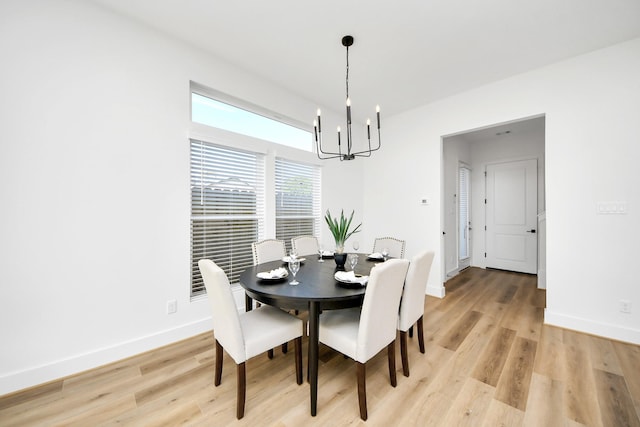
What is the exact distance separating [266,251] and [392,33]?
249cm

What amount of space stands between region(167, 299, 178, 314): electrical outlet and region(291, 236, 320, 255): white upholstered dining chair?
133 centimetres

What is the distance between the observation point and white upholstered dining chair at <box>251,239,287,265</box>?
8.67 ft

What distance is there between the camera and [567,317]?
8.59 feet

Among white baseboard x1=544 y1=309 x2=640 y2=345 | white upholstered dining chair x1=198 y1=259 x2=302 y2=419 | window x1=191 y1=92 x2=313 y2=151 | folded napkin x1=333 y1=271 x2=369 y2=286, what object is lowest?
white baseboard x1=544 y1=309 x2=640 y2=345

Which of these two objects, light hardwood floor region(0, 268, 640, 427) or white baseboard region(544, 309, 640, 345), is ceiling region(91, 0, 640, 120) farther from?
light hardwood floor region(0, 268, 640, 427)

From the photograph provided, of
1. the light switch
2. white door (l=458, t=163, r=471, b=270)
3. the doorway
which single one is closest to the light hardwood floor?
the light switch

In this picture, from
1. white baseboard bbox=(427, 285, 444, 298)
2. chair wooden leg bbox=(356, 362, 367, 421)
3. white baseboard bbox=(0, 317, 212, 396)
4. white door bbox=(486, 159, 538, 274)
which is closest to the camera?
chair wooden leg bbox=(356, 362, 367, 421)

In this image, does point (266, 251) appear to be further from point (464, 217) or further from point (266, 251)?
point (464, 217)

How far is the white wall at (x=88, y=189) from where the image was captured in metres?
1.70

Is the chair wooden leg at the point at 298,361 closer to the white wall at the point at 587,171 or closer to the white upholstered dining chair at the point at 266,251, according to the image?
the white upholstered dining chair at the point at 266,251

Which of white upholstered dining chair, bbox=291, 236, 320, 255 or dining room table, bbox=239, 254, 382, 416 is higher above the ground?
white upholstered dining chair, bbox=291, 236, 320, 255

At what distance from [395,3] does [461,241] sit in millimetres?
4636

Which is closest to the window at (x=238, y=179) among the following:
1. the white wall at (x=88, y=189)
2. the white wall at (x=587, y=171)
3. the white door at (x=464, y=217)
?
the white wall at (x=88, y=189)

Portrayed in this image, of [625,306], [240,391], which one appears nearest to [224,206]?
[240,391]
